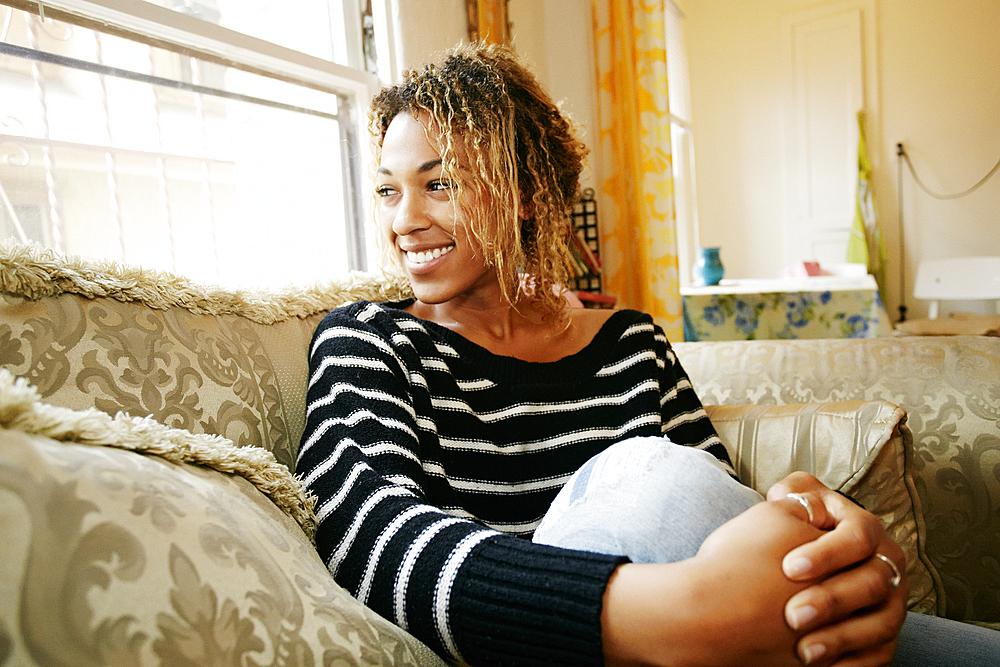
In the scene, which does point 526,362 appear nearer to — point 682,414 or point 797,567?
point 682,414

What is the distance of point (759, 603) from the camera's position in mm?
477

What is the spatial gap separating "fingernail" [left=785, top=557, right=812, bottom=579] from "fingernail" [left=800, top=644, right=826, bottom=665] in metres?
0.05

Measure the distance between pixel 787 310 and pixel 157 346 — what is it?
10.3ft

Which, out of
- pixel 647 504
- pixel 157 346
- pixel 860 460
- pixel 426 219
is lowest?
pixel 860 460

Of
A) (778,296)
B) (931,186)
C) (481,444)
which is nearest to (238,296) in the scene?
(481,444)

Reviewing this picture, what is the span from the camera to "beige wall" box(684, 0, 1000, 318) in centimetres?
416

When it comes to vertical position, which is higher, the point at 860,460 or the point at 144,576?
the point at 144,576

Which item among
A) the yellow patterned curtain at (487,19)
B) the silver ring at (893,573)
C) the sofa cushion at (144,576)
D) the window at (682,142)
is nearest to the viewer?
the sofa cushion at (144,576)

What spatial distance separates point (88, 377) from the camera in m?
0.67

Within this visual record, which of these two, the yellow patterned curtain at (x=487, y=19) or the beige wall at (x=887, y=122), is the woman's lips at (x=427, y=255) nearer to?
the yellow patterned curtain at (x=487, y=19)

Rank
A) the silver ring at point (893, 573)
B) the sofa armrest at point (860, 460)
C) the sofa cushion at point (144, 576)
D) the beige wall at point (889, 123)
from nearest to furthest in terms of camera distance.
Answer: the sofa cushion at point (144, 576) < the silver ring at point (893, 573) < the sofa armrest at point (860, 460) < the beige wall at point (889, 123)

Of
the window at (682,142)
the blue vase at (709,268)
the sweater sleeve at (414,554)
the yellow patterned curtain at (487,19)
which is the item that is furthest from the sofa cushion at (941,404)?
the window at (682,142)

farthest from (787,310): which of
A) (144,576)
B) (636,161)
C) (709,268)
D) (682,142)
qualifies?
(144,576)

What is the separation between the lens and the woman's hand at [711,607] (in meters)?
0.47
